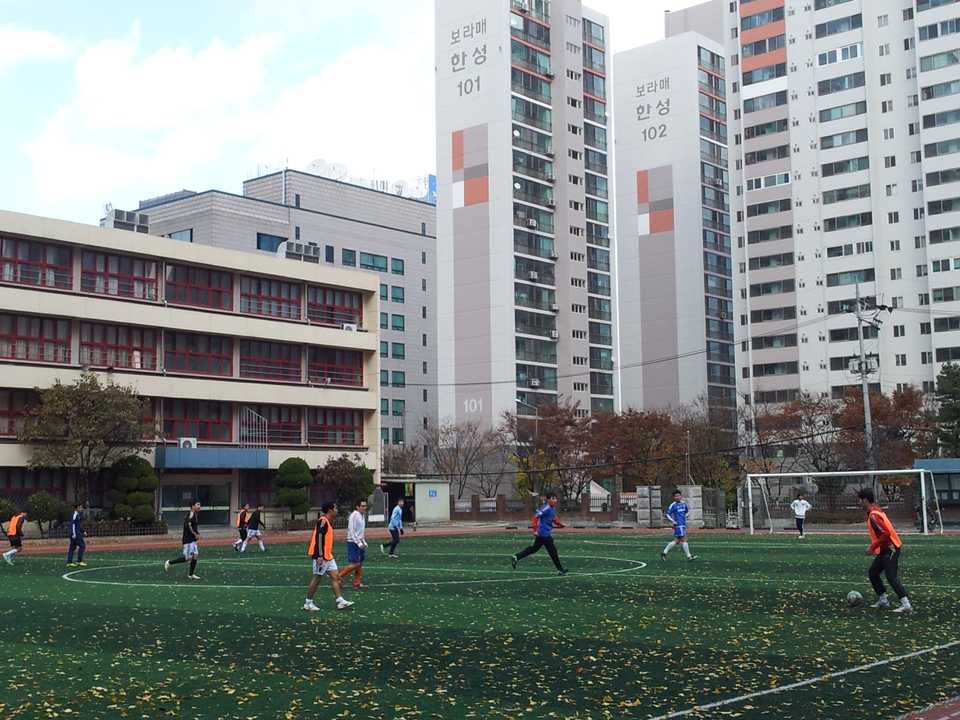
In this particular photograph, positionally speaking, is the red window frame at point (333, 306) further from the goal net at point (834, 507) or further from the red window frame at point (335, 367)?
the goal net at point (834, 507)

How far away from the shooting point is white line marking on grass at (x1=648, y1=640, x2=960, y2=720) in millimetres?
11164

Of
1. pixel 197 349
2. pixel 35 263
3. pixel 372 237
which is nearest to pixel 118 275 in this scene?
pixel 35 263

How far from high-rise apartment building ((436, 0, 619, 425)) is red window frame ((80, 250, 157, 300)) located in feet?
150

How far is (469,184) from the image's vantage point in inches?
4427

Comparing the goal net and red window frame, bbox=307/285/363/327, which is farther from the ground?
red window frame, bbox=307/285/363/327

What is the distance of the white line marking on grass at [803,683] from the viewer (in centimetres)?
1116

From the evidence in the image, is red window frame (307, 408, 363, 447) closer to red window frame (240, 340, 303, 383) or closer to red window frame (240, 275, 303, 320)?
red window frame (240, 340, 303, 383)

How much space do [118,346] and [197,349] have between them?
567 cm

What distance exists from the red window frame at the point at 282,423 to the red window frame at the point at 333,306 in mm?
6820

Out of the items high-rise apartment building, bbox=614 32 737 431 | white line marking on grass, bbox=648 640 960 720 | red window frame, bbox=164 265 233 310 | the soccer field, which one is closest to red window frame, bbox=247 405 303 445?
red window frame, bbox=164 265 233 310

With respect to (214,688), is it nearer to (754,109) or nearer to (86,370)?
(86,370)

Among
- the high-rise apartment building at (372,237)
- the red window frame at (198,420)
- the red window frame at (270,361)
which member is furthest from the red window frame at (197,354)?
the high-rise apartment building at (372,237)

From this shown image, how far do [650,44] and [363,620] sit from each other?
128 m

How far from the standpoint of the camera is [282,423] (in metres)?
76.1
